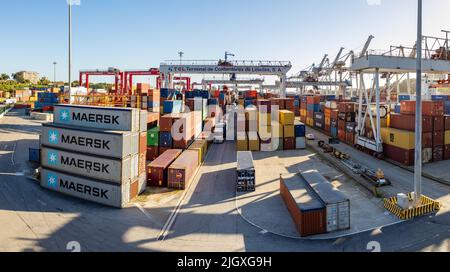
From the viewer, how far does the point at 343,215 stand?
16328 mm

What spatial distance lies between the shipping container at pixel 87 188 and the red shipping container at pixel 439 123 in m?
29.3

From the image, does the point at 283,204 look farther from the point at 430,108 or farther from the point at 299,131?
the point at 430,108

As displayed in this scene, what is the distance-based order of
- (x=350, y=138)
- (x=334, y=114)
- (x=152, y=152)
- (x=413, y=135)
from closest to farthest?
(x=413, y=135), (x=152, y=152), (x=350, y=138), (x=334, y=114)

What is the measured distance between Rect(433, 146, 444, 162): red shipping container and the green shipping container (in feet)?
91.8

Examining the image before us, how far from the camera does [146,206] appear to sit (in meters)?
19.9

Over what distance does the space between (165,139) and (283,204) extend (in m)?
16.1

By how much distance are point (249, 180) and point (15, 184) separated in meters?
17.6

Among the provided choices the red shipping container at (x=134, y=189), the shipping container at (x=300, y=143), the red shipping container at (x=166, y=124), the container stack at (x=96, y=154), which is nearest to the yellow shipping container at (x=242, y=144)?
the shipping container at (x=300, y=143)

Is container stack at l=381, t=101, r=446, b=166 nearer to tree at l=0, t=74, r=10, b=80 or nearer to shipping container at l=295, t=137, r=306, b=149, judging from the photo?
shipping container at l=295, t=137, r=306, b=149

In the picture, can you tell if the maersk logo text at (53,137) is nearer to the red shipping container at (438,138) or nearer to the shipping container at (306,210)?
the shipping container at (306,210)

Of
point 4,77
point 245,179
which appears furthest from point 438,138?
point 4,77

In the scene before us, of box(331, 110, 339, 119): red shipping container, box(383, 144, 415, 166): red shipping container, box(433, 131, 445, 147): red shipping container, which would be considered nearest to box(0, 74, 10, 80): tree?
box(331, 110, 339, 119): red shipping container

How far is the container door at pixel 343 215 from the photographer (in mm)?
16188
